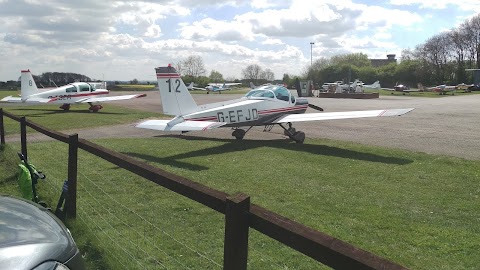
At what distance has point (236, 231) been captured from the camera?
2.26m

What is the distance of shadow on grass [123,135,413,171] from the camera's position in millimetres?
9922

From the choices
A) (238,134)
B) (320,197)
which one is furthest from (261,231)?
(238,134)

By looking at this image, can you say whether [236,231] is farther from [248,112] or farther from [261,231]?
[248,112]

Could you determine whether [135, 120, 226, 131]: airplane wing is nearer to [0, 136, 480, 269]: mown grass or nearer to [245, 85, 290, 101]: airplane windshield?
[0, 136, 480, 269]: mown grass

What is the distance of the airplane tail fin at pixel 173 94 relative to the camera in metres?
12.9

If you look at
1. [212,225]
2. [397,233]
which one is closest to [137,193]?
[212,225]

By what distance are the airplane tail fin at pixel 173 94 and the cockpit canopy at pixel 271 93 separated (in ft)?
8.20

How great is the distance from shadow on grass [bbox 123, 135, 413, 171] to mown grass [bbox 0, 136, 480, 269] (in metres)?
0.05

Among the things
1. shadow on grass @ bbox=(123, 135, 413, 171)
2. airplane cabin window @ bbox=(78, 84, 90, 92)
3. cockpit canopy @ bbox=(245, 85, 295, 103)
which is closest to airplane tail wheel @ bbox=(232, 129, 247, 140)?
shadow on grass @ bbox=(123, 135, 413, 171)

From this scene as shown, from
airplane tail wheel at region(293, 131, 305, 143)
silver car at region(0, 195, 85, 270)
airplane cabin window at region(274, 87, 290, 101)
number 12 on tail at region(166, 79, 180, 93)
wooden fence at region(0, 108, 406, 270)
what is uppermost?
number 12 on tail at region(166, 79, 180, 93)

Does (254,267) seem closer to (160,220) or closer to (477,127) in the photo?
(160,220)

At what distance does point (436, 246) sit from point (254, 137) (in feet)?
34.3

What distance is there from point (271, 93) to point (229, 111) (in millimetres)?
2131

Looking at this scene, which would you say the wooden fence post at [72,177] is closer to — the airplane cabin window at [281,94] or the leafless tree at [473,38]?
the airplane cabin window at [281,94]
